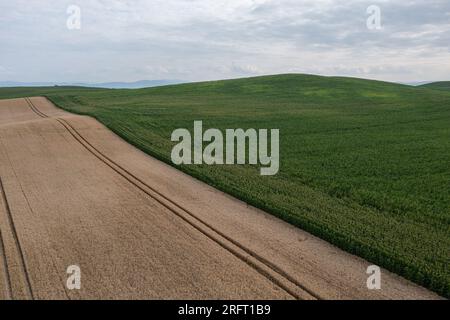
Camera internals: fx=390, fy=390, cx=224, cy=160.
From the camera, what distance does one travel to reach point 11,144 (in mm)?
22547

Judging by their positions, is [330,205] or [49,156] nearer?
[330,205]

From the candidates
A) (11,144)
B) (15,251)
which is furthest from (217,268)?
(11,144)

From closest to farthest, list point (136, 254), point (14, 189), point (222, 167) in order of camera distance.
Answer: point (136, 254), point (14, 189), point (222, 167)

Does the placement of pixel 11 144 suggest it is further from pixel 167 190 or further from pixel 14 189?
pixel 167 190

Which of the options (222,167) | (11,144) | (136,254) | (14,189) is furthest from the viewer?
(11,144)

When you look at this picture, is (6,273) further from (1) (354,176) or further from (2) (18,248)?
(1) (354,176)

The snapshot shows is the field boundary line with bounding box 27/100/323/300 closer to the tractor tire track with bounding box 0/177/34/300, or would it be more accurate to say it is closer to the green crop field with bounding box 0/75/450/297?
the green crop field with bounding box 0/75/450/297

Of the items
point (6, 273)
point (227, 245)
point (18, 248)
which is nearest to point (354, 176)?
point (227, 245)

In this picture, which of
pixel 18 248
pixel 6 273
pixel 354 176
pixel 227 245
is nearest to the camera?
pixel 6 273

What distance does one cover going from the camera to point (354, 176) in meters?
16.1

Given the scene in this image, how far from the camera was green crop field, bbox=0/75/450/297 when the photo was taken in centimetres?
988

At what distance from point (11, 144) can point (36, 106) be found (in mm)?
28563
